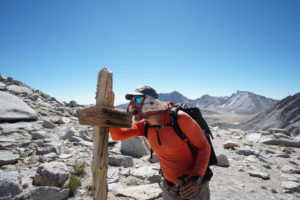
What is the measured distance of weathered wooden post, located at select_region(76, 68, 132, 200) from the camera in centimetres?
212

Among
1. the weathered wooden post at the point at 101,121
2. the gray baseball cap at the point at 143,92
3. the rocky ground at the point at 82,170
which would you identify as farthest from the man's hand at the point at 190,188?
the rocky ground at the point at 82,170

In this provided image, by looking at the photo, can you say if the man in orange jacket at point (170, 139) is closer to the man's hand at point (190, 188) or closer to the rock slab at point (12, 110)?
the man's hand at point (190, 188)

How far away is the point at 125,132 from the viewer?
281 centimetres

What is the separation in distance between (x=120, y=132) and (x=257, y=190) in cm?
686

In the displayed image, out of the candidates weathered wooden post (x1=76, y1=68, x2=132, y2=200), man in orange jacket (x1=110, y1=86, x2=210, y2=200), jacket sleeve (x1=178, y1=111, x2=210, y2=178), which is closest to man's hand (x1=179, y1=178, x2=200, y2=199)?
man in orange jacket (x1=110, y1=86, x2=210, y2=200)

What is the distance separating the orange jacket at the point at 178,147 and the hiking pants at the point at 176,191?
15 cm

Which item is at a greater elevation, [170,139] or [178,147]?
[170,139]

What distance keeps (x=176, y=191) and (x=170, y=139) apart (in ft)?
2.90

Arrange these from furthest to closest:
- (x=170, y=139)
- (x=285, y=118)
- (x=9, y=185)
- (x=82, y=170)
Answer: (x=285, y=118)
(x=82, y=170)
(x=9, y=185)
(x=170, y=139)

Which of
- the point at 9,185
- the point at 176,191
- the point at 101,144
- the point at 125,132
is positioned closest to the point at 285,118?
the point at 176,191

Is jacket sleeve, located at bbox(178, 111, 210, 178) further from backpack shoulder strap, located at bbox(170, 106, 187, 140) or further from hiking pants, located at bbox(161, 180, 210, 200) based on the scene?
hiking pants, located at bbox(161, 180, 210, 200)

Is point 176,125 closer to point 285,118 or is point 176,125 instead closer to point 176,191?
point 176,191

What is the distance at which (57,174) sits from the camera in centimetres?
462

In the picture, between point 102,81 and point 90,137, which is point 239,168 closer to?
point 90,137
